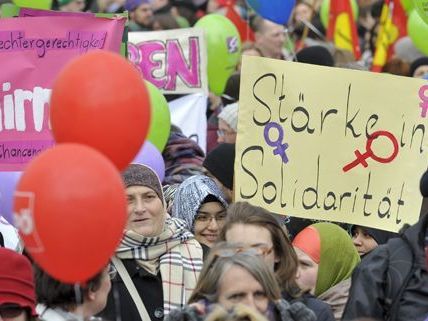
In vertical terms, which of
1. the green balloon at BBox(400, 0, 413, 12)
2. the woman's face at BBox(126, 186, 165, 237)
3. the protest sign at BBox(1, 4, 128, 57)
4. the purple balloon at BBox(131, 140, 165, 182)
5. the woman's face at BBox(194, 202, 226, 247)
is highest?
the protest sign at BBox(1, 4, 128, 57)

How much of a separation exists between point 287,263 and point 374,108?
4.98ft

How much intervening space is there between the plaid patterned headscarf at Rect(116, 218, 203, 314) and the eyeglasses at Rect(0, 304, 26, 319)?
82 cm

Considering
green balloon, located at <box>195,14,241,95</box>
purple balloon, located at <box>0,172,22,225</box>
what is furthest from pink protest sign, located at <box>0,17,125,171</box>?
green balloon, located at <box>195,14,241,95</box>

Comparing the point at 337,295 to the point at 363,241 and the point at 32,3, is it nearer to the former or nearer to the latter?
the point at 363,241

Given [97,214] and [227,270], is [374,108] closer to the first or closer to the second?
[227,270]

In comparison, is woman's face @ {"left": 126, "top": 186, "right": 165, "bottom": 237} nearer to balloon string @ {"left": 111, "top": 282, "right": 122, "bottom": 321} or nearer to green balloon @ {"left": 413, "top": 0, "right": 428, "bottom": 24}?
balloon string @ {"left": 111, "top": 282, "right": 122, "bottom": 321}

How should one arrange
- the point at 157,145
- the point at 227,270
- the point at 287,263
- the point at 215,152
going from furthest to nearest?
the point at 157,145, the point at 215,152, the point at 287,263, the point at 227,270

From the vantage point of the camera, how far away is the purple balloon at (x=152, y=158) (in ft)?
27.0

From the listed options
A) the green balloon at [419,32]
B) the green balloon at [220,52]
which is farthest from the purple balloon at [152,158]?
the green balloon at [220,52]

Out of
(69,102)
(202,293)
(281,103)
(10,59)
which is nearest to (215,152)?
(281,103)

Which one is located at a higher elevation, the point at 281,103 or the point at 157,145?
the point at 281,103

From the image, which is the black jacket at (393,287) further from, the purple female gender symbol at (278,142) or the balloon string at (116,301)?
the purple female gender symbol at (278,142)

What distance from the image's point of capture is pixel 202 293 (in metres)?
5.54

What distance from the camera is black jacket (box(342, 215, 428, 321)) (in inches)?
235
